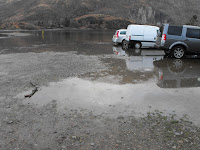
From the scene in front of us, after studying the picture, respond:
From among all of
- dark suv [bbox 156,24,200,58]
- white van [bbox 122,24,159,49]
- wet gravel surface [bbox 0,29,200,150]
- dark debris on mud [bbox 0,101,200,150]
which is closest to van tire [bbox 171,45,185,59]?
dark suv [bbox 156,24,200,58]

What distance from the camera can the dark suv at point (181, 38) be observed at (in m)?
10.7

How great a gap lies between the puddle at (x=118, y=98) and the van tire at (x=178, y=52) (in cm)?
522

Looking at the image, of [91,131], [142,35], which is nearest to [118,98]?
[91,131]

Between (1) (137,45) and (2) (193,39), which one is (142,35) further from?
(2) (193,39)

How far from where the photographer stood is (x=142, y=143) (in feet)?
11.5

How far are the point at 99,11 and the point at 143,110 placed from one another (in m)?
144

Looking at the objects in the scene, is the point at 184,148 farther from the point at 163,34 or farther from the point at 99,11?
the point at 99,11

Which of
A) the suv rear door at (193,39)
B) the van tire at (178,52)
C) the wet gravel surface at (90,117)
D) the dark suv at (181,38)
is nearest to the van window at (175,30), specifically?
the dark suv at (181,38)

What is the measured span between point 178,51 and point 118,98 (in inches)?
292

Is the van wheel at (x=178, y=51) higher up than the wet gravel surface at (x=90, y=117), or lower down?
higher up

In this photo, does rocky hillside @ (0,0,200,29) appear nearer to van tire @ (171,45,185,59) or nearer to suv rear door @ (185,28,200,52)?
van tire @ (171,45,185,59)

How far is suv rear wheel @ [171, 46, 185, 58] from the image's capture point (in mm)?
10984

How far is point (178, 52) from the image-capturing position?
11180 millimetres

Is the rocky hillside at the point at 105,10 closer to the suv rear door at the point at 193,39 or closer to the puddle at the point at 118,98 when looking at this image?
the suv rear door at the point at 193,39
